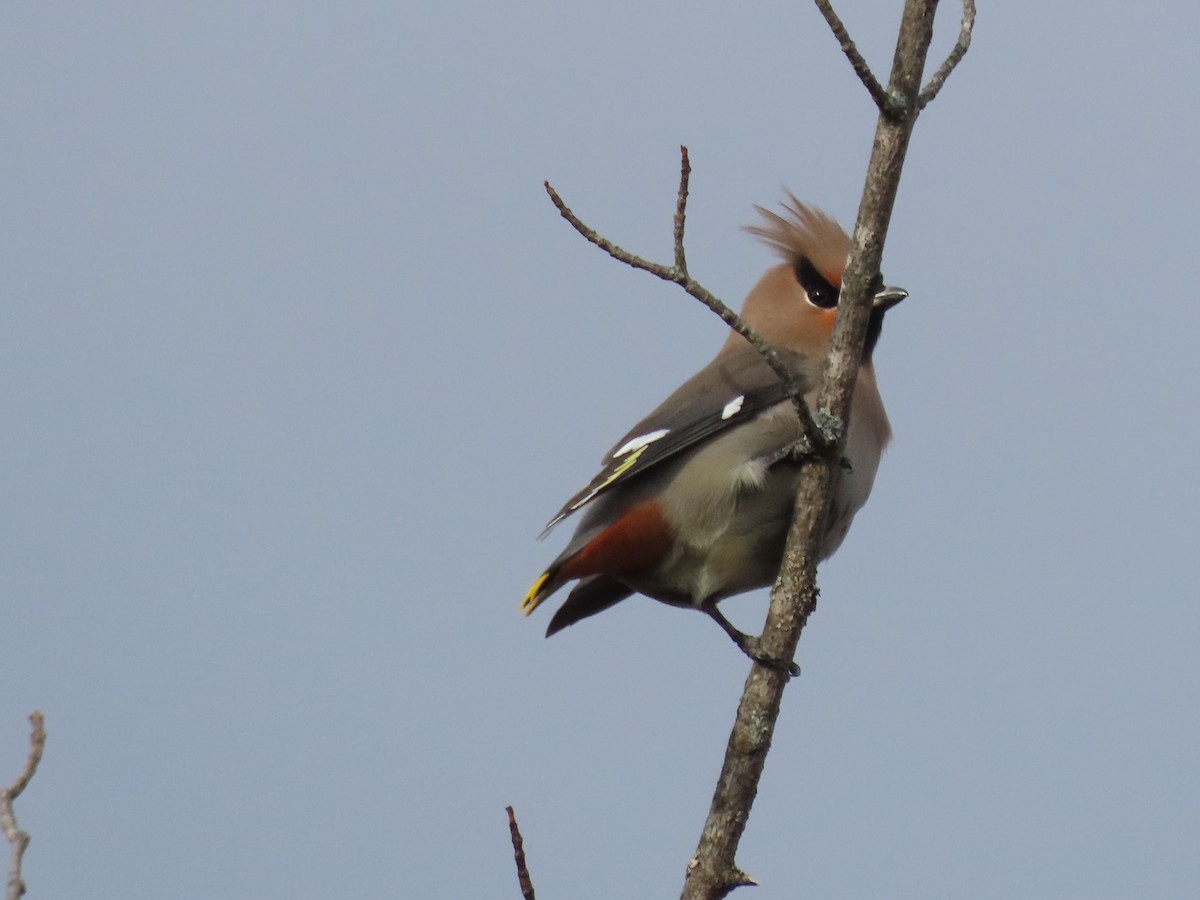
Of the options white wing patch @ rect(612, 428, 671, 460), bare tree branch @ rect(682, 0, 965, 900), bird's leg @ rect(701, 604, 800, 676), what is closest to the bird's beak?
white wing patch @ rect(612, 428, 671, 460)

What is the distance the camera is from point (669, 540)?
471 centimetres

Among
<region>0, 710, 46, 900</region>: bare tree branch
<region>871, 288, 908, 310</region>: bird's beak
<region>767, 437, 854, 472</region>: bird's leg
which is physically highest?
<region>871, 288, 908, 310</region>: bird's beak

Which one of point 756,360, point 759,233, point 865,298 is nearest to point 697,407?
point 756,360

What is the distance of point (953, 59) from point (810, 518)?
103 centimetres

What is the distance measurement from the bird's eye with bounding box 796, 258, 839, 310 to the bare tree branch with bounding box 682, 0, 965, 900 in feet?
5.28

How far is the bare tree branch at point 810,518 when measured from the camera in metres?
3.51

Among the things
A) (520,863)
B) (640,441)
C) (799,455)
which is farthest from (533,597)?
(520,863)

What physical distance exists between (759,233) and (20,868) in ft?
12.0

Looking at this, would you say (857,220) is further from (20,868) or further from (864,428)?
(20,868)

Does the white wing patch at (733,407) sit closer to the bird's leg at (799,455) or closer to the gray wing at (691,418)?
the gray wing at (691,418)

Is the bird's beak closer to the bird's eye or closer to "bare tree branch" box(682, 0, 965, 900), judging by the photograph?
the bird's eye

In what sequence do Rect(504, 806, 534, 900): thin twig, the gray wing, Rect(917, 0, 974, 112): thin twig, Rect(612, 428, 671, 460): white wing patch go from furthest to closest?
Rect(612, 428, 671, 460): white wing patch
the gray wing
Rect(917, 0, 974, 112): thin twig
Rect(504, 806, 534, 900): thin twig

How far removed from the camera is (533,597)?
4785 millimetres

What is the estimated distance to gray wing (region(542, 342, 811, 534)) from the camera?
15.5ft
